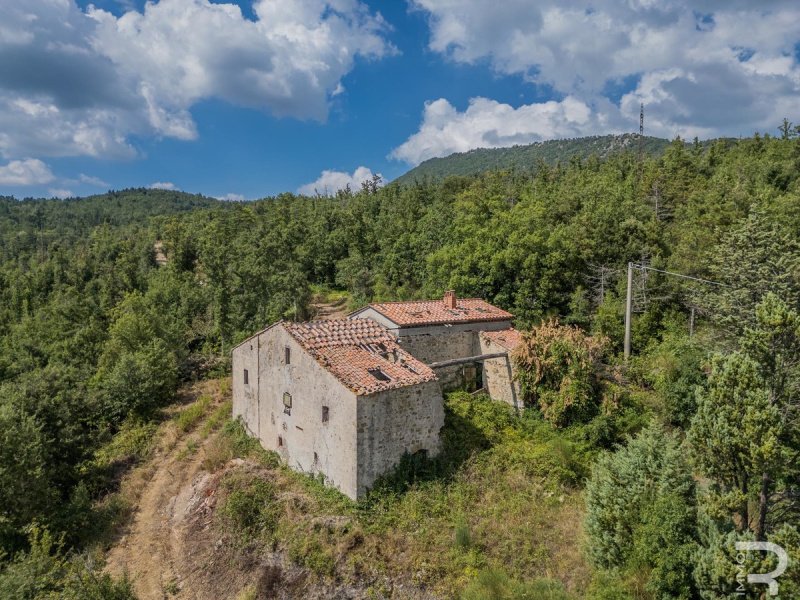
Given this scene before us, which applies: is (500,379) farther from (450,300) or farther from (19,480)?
(19,480)

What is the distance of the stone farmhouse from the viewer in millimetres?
16062

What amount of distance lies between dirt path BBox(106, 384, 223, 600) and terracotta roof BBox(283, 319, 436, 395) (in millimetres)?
8436

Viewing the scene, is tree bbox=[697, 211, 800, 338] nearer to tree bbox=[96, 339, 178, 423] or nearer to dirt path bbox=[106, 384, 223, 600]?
dirt path bbox=[106, 384, 223, 600]

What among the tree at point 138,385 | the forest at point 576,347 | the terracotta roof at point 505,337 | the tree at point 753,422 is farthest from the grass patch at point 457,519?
the tree at point 138,385

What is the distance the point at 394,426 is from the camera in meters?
16.5

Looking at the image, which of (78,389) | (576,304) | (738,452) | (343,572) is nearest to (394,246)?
(576,304)

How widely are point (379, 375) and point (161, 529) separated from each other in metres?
11.0

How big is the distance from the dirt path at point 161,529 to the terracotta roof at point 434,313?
37.1 feet

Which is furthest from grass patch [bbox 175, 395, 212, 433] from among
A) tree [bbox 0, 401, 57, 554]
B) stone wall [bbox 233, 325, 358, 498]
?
tree [bbox 0, 401, 57, 554]

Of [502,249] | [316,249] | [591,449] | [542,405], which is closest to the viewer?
[591,449]

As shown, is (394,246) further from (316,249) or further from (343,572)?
(343,572)

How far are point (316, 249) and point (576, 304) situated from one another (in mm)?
36899

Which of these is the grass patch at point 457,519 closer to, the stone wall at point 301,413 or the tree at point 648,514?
the stone wall at point 301,413

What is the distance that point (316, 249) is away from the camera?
58.8 meters
